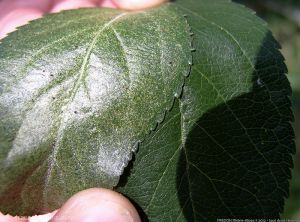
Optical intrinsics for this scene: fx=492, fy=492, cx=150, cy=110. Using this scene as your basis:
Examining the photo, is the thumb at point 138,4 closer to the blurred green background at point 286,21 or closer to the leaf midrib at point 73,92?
the leaf midrib at point 73,92

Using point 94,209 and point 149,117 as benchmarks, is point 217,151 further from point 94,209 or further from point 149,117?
point 94,209

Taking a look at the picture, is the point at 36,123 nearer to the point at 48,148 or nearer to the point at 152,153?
the point at 48,148

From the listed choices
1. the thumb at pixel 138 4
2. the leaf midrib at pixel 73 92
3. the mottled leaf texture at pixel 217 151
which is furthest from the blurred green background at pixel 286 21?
the leaf midrib at pixel 73 92

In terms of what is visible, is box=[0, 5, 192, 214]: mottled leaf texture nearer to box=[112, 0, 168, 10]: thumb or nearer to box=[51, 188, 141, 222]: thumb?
box=[51, 188, 141, 222]: thumb

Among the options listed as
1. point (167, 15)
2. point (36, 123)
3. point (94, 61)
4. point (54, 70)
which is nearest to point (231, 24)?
point (167, 15)

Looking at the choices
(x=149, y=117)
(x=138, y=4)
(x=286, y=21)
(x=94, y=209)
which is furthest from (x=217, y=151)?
(x=286, y=21)

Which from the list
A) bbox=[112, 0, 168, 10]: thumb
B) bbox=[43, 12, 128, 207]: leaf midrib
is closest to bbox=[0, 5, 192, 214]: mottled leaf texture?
bbox=[43, 12, 128, 207]: leaf midrib

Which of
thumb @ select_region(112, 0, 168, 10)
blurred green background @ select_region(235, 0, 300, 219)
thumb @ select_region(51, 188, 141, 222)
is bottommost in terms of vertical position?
blurred green background @ select_region(235, 0, 300, 219)
